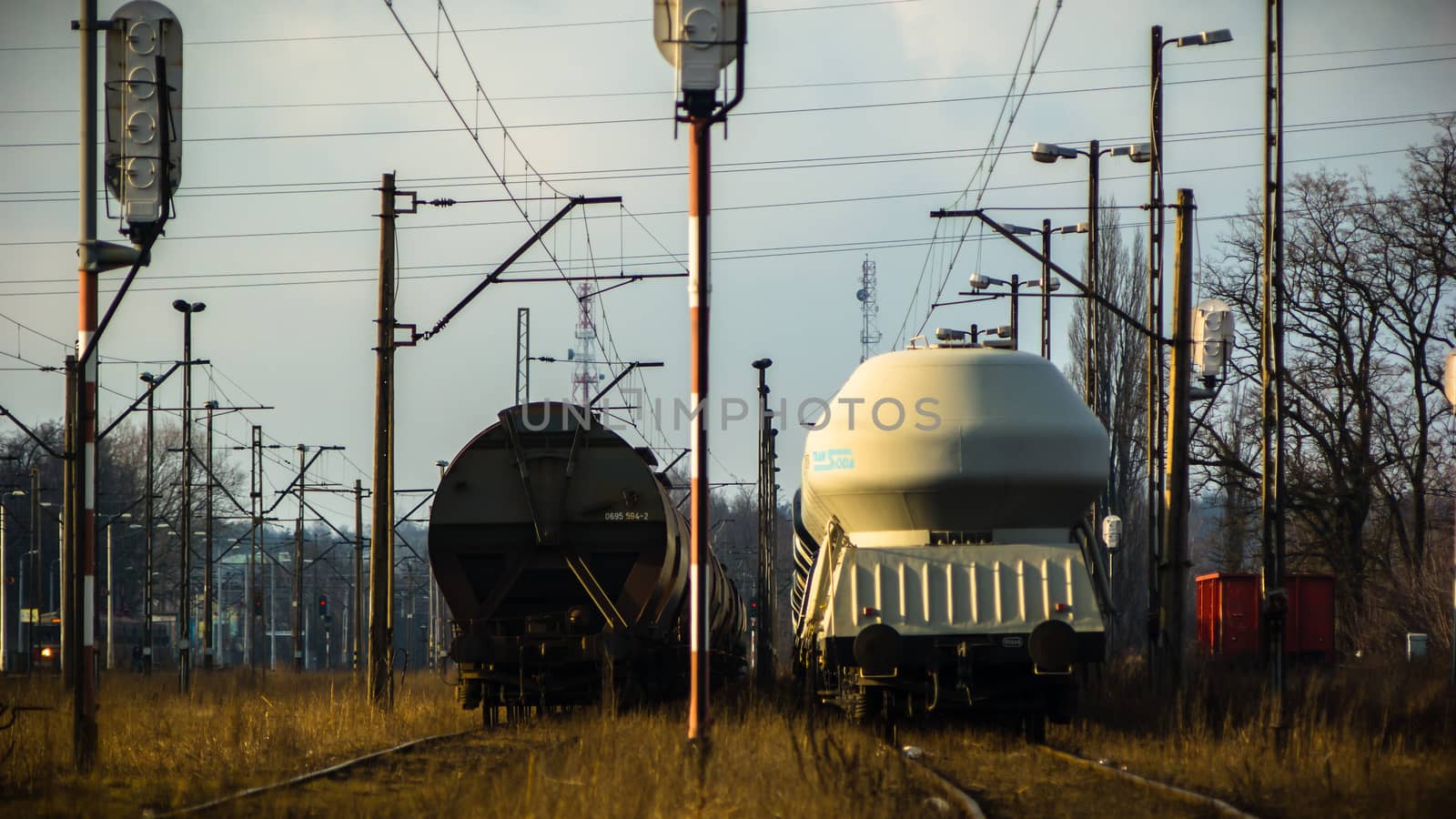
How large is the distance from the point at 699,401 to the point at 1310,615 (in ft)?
75.5

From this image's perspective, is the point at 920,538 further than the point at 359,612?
No

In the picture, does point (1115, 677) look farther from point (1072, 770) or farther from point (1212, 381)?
point (1072, 770)

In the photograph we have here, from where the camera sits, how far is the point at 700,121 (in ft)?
38.7

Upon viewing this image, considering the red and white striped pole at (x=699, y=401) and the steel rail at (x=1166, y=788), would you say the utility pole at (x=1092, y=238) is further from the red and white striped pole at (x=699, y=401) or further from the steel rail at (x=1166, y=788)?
the red and white striped pole at (x=699, y=401)

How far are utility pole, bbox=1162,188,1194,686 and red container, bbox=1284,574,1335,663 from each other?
40.3 feet

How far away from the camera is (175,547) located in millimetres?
92625

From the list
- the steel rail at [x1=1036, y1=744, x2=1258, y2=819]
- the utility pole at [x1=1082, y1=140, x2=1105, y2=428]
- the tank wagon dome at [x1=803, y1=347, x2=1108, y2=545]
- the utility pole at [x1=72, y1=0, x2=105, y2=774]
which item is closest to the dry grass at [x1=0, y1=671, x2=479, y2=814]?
the utility pole at [x1=72, y1=0, x2=105, y2=774]

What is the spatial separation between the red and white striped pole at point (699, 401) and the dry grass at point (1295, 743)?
3709 millimetres

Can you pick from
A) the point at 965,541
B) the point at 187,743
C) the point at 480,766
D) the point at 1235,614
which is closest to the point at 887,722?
the point at 965,541

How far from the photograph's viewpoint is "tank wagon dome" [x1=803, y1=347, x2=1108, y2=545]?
14547 mm

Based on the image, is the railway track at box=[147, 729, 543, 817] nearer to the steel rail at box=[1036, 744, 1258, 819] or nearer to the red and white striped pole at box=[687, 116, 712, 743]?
the red and white striped pole at box=[687, 116, 712, 743]

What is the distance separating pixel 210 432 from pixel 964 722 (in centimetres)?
2658

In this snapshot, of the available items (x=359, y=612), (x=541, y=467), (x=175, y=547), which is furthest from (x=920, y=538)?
(x=175, y=547)

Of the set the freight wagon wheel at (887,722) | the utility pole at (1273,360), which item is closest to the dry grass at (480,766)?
the freight wagon wheel at (887,722)
